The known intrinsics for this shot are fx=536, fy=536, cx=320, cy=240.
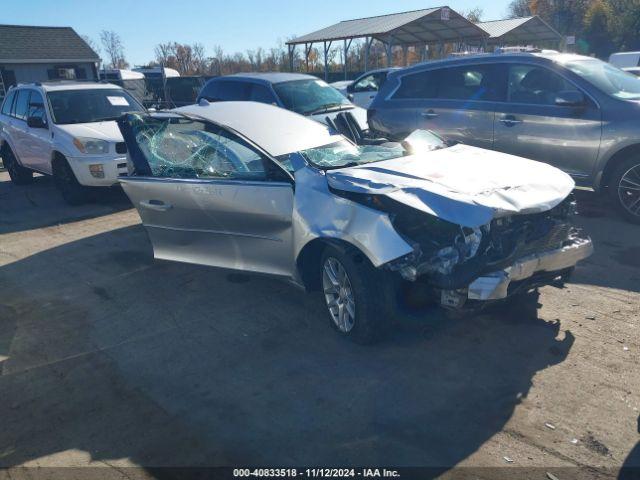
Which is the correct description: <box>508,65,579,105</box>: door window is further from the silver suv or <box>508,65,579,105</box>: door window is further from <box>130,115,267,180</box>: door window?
<box>130,115,267,180</box>: door window

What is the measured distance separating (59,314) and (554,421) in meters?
4.05

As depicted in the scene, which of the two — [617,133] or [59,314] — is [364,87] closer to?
[617,133]

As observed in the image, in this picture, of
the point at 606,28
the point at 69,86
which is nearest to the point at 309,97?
the point at 69,86

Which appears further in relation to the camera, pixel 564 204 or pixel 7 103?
pixel 7 103

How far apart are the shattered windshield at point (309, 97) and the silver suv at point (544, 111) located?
2413 mm

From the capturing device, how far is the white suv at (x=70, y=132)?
26.1 feet

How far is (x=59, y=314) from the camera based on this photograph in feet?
15.6

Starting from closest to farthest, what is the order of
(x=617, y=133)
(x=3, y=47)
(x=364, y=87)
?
(x=617, y=133) < (x=364, y=87) < (x=3, y=47)

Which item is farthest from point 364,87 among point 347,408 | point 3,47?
point 3,47

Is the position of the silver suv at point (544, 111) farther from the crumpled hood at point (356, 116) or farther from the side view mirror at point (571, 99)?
the crumpled hood at point (356, 116)

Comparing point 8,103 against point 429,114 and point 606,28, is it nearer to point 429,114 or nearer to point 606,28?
point 429,114

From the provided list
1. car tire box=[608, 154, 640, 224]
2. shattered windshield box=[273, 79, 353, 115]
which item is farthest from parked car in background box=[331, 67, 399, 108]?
car tire box=[608, 154, 640, 224]

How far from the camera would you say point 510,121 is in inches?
267

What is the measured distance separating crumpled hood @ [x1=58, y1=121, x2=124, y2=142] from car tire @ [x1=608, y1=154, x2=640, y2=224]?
6703 mm
